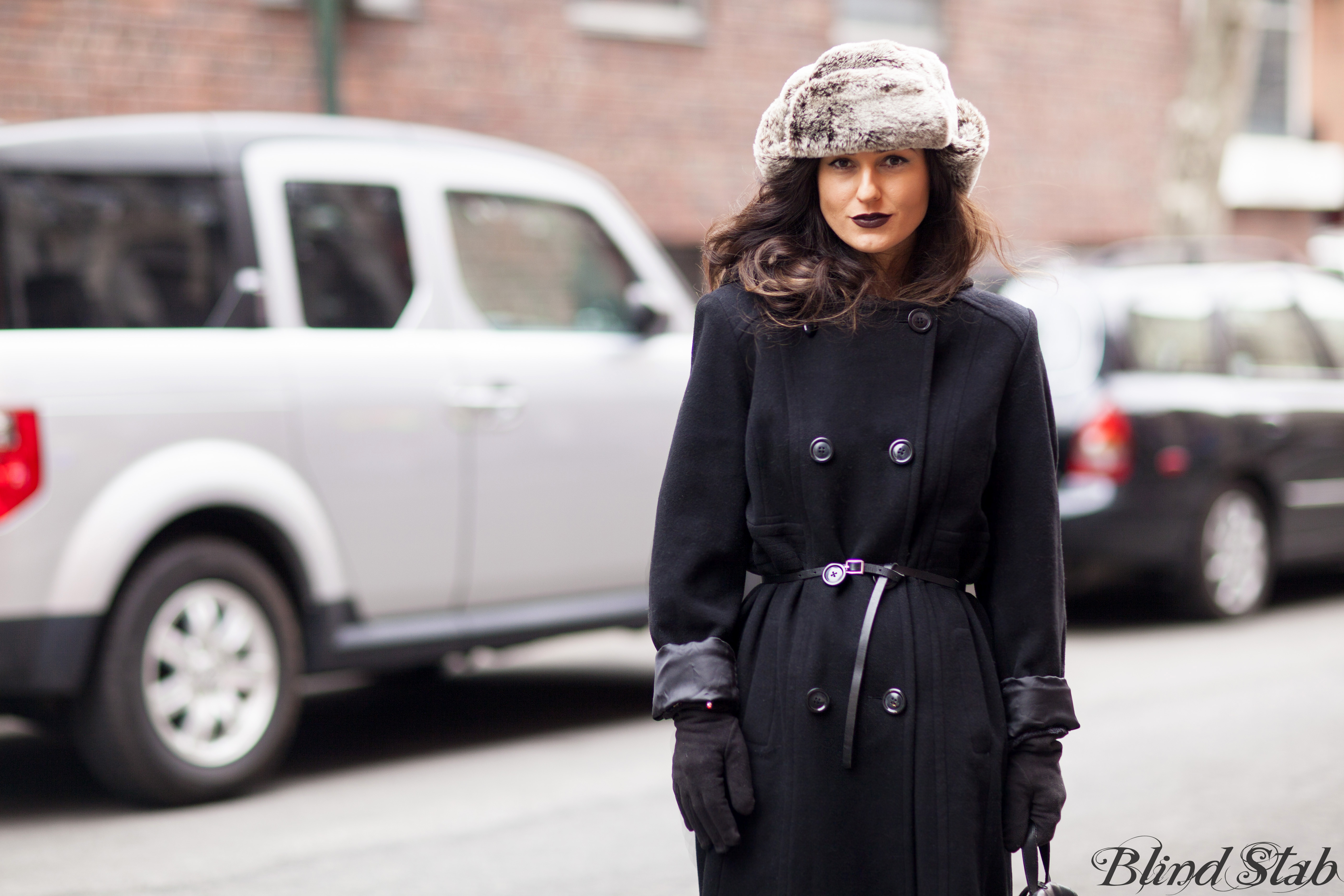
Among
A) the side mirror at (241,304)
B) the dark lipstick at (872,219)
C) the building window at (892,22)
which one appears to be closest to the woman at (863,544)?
the dark lipstick at (872,219)

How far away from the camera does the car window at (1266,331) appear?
8961mm

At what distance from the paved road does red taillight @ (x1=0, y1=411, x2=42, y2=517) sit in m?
1.01

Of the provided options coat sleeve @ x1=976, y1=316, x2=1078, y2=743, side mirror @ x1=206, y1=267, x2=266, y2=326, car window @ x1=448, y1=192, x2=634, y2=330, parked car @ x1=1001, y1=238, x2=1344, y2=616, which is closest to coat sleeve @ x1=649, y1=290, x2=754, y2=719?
coat sleeve @ x1=976, y1=316, x2=1078, y2=743

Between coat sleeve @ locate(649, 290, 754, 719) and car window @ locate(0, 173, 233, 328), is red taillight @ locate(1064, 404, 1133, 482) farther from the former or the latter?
coat sleeve @ locate(649, 290, 754, 719)

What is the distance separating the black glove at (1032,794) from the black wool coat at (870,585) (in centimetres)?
2

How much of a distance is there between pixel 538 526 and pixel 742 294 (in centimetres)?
375

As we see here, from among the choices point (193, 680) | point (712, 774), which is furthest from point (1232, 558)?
point (712, 774)

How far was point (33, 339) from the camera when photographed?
4.88m

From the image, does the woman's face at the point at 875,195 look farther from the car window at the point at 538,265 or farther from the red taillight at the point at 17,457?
the car window at the point at 538,265

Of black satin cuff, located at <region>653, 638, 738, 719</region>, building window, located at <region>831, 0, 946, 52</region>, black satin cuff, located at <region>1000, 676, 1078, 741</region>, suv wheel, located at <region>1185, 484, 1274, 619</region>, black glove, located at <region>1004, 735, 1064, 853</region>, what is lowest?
suv wheel, located at <region>1185, 484, 1274, 619</region>

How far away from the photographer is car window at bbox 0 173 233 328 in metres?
5.51

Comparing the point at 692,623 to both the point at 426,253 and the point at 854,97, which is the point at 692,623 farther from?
the point at 426,253

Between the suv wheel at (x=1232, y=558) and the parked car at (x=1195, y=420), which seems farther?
the suv wheel at (x=1232, y=558)

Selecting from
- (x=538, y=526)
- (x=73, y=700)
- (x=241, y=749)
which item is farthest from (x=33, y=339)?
(x=538, y=526)
